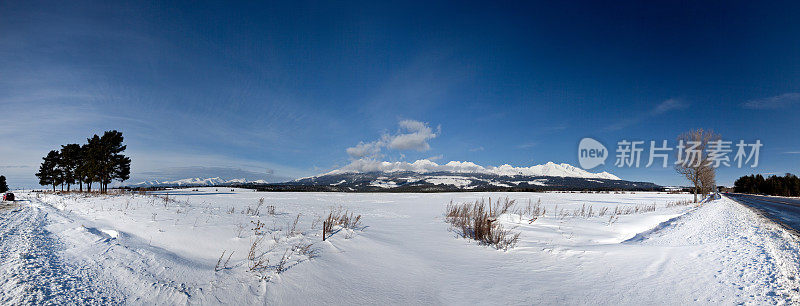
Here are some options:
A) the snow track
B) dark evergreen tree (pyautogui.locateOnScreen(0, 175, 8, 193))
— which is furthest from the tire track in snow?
dark evergreen tree (pyautogui.locateOnScreen(0, 175, 8, 193))

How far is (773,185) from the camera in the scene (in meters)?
70.0

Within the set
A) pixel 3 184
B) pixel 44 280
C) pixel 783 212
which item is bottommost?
pixel 3 184

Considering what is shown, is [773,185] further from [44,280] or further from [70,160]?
[70,160]

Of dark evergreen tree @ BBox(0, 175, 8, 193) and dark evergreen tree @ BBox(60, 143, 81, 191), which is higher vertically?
dark evergreen tree @ BBox(60, 143, 81, 191)

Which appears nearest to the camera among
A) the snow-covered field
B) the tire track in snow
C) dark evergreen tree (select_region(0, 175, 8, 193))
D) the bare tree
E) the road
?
the tire track in snow

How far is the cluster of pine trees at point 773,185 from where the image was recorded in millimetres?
59878

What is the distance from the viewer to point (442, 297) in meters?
4.07

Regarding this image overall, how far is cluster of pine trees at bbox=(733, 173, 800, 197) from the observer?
59.9 metres

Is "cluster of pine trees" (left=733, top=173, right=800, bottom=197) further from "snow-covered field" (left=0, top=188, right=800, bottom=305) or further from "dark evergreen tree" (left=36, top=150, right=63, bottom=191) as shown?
"dark evergreen tree" (left=36, top=150, right=63, bottom=191)

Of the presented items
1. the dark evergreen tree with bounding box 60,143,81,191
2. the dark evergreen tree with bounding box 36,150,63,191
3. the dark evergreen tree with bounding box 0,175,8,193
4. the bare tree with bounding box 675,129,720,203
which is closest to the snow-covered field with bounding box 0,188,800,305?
the bare tree with bounding box 675,129,720,203

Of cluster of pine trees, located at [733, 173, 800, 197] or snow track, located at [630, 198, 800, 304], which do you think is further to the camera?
cluster of pine trees, located at [733, 173, 800, 197]

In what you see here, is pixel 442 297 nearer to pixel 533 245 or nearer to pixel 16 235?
pixel 533 245

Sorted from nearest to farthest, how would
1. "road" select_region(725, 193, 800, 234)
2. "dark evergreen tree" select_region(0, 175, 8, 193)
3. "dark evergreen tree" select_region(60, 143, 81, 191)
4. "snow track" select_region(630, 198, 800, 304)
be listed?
"snow track" select_region(630, 198, 800, 304), "road" select_region(725, 193, 800, 234), "dark evergreen tree" select_region(60, 143, 81, 191), "dark evergreen tree" select_region(0, 175, 8, 193)

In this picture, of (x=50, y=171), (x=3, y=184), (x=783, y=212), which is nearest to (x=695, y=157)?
(x=783, y=212)
